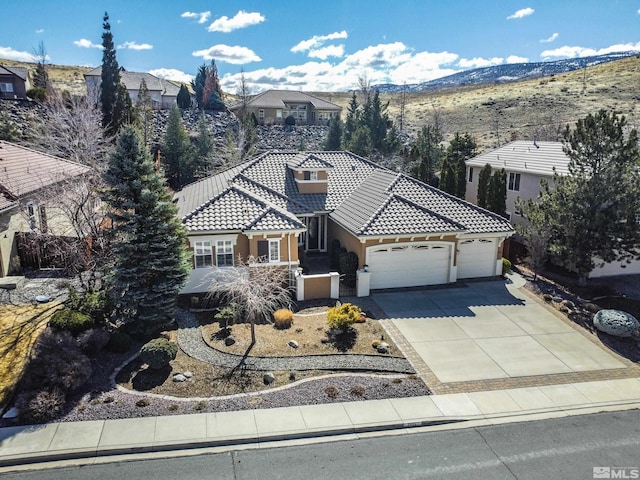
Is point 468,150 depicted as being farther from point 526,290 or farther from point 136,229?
point 136,229

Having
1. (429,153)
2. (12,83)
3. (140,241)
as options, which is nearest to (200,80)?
(12,83)

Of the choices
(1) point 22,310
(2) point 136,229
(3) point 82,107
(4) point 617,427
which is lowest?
(4) point 617,427

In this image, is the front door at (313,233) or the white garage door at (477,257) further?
the front door at (313,233)

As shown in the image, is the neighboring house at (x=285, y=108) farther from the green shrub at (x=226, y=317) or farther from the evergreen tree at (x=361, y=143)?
the green shrub at (x=226, y=317)

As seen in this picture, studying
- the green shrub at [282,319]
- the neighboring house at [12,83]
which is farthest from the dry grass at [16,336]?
the neighboring house at [12,83]

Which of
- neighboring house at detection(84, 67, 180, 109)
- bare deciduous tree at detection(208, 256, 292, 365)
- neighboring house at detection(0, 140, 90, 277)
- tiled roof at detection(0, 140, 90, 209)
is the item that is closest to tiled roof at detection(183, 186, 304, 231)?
bare deciduous tree at detection(208, 256, 292, 365)

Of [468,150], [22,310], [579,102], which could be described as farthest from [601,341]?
[579,102]

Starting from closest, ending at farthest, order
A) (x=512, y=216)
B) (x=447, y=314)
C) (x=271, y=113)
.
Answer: (x=447, y=314) < (x=512, y=216) < (x=271, y=113)
